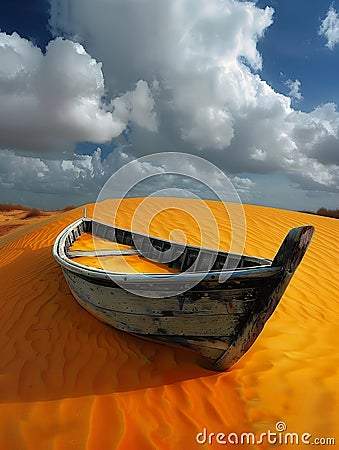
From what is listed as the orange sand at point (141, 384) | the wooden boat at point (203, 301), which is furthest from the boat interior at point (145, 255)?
the orange sand at point (141, 384)

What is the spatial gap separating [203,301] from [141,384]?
3.94ft

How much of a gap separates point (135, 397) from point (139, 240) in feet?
15.6

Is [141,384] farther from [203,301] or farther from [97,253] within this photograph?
[97,253]

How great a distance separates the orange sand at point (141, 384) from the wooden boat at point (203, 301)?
38 cm

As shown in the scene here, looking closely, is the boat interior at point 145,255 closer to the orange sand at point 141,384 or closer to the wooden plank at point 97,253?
the wooden plank at point 97,253

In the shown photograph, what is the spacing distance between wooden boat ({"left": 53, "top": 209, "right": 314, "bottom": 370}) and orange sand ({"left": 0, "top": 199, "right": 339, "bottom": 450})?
379 millimetres

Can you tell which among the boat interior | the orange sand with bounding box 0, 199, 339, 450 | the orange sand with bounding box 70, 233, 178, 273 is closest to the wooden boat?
the orange sand with bounding box 0, 199, 339, 450

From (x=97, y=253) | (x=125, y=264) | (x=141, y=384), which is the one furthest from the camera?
(x=97, y=253)

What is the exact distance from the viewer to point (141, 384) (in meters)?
3.45

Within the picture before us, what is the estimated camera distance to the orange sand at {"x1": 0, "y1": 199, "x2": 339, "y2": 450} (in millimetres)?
2826

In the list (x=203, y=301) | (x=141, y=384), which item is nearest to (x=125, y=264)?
(x=141, y=384)

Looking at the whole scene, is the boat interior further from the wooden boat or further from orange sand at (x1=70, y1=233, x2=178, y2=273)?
the wooden boat

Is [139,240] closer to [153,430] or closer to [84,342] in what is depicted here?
[84,342]

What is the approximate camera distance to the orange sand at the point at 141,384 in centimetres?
283
